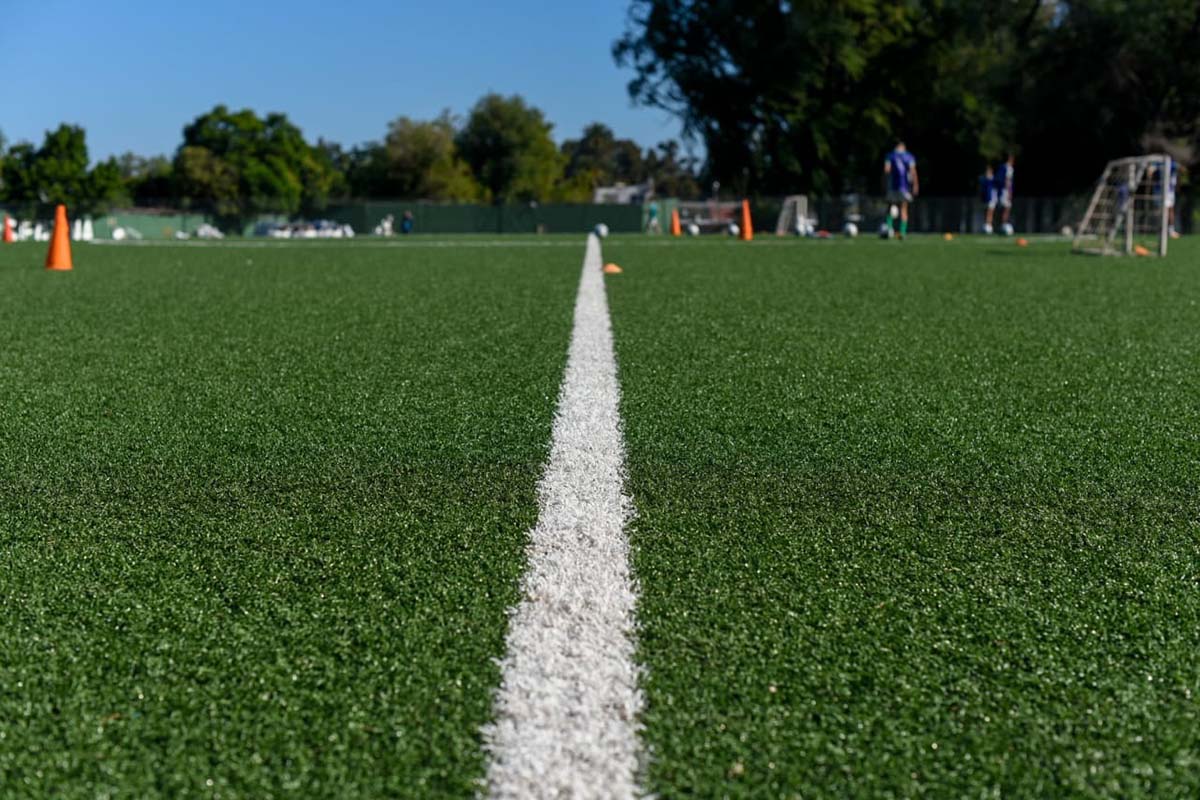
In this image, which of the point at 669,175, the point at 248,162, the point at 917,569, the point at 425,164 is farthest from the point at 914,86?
the point at 669,175

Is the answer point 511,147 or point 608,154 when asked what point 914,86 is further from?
point 608,154

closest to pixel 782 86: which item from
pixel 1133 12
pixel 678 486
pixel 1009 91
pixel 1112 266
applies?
pixel 1009 91

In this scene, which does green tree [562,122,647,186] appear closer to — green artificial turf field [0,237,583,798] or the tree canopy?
the tree canopy

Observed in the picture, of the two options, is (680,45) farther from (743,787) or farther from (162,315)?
(743,787)

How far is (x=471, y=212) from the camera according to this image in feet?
182

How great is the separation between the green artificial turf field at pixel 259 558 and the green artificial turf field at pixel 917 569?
38 cm

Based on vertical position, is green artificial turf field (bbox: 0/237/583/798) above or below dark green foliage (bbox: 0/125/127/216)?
below

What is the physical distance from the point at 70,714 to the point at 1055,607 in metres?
1.71

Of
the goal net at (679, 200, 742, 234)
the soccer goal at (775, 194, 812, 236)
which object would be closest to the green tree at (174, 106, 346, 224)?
the goal net at (679, 200, 742, 234)

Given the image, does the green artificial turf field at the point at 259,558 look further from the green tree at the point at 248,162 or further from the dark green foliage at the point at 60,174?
the green tree at the point at 248,162

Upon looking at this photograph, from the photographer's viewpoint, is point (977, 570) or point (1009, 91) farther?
point (1009, 91)

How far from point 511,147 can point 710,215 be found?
2942 cm

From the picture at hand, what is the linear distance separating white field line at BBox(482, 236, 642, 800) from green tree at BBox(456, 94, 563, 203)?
71.8m

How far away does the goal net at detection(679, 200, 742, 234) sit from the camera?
45.0m
